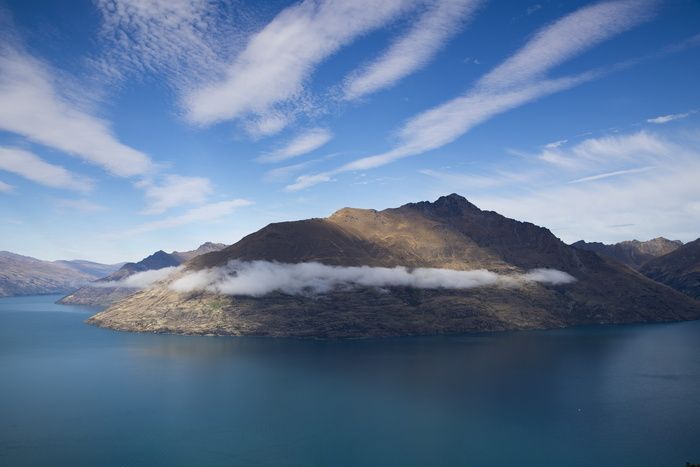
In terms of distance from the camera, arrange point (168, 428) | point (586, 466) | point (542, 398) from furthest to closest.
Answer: point (542, 398), point (168, 428), point (586, 466)

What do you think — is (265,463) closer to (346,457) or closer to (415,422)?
(346,457)

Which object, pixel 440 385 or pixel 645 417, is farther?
pixel 440 385

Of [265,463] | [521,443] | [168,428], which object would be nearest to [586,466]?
[521,443]

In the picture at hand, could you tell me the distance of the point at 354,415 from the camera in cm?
12800

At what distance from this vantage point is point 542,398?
143625mm

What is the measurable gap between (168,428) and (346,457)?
160 ft

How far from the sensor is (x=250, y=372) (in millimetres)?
186500

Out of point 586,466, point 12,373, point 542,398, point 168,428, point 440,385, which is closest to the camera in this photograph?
point 586,466

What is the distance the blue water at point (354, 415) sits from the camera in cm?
9981

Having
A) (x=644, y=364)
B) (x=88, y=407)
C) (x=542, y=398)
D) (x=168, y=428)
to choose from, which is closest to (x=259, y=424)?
(x=168, y=428)

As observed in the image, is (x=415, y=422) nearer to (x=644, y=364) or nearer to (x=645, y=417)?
(x=645, y=417)

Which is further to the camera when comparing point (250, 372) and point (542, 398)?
point (250, 372)

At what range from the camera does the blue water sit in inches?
3930

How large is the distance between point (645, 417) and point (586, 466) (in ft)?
137
